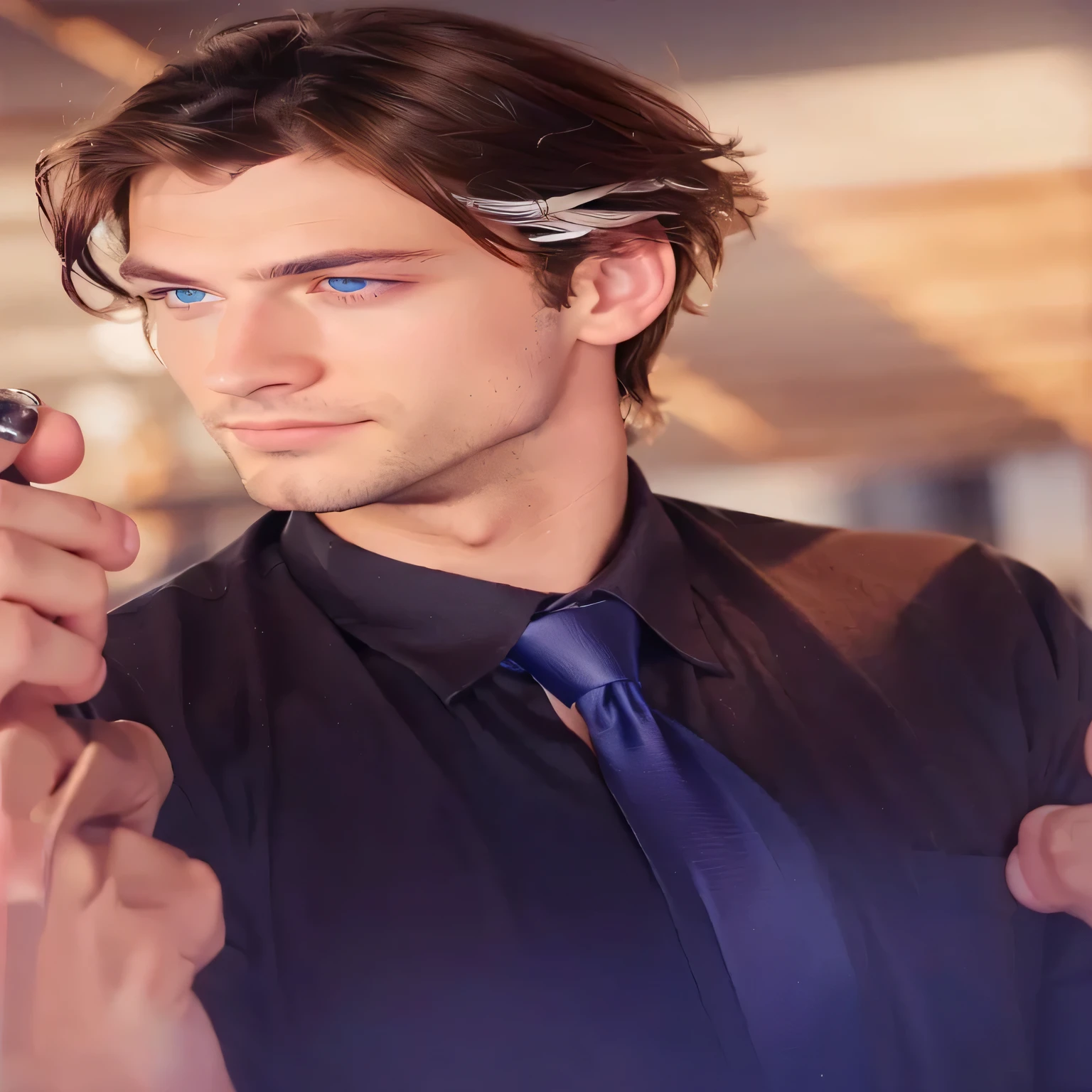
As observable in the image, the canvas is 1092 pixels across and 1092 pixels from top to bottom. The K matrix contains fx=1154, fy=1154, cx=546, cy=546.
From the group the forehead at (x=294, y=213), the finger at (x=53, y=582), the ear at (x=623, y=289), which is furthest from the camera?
the ear at (x=623, y=289)

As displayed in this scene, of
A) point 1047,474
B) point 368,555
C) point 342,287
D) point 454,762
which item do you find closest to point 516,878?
point 454,762

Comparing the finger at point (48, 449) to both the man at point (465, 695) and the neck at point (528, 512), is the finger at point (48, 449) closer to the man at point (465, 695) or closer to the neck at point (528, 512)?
the man at point (465, 695)

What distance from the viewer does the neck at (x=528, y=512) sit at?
1009 millimetres

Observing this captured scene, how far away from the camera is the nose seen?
0.93m

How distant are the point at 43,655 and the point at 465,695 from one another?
0.34 meters

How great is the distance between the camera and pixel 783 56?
1.08m

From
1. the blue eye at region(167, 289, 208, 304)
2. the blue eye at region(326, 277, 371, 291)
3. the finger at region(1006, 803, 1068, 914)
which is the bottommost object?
the finger at region(1006, 803, 1068, 914)

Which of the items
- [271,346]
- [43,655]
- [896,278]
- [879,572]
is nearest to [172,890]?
[43,655]

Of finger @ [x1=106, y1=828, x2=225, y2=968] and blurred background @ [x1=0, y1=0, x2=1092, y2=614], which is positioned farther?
blurred background @ [x1=0, y1=0, x2=1092, y2=614]

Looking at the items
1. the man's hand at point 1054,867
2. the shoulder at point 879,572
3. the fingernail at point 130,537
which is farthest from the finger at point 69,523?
the man's hand at point 1054,867

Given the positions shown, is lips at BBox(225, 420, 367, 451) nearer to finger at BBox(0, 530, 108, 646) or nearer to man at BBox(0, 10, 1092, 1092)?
man at BBox(0, 10, 1092, 1092)

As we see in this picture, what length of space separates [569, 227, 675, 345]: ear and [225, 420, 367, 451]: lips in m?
0.24

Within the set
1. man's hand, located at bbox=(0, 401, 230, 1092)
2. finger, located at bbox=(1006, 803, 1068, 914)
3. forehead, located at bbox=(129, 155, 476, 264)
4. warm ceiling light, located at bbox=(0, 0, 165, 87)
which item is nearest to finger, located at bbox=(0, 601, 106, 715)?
man's hand, located at bbox=(0, 401, 230, 1092)

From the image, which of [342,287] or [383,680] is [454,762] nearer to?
[383,680]
